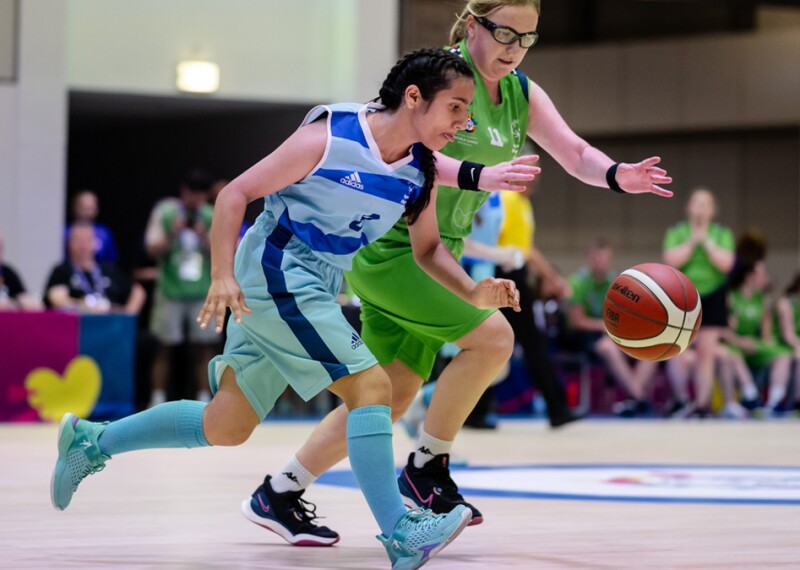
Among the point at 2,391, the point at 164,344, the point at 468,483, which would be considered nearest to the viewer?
the point at 468,483

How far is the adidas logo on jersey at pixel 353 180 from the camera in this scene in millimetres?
3254

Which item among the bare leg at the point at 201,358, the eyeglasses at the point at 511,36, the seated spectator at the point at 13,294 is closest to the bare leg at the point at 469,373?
the eyeglasses at the point at 511,36

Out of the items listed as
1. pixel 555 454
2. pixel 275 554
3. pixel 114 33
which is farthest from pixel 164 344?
pixel 275 554

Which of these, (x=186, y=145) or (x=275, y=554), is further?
(x=186, y=145)

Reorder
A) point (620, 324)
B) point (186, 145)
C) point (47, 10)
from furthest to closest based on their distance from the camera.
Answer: point (186, 145) < point (47, 10) < point (620, 324)

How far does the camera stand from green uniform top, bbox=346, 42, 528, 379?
3750mm

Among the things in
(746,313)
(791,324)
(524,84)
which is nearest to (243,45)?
(746,313)

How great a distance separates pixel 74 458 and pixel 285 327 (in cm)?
74

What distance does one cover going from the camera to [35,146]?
36.8 ft

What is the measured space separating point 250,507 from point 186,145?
1092 cm

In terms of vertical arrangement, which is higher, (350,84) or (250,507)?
(350,84)

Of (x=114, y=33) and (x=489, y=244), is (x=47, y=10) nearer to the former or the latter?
(x=114, y=33)

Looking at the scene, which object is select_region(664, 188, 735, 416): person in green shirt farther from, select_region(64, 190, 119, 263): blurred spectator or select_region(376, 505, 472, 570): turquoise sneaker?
select_region(376, 505, 472, 570): turquoise sneaker

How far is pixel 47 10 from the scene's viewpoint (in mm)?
11281
